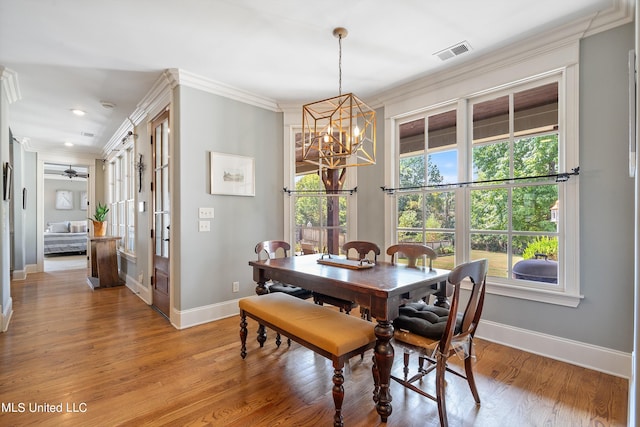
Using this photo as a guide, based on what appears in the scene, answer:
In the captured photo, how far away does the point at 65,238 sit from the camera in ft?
27.4

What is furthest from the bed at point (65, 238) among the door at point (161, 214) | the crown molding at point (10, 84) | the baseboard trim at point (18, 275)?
the door at point (161, 214)

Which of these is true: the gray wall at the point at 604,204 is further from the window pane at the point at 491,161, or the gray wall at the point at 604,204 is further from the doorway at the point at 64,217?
the doorway at the point at 64,217

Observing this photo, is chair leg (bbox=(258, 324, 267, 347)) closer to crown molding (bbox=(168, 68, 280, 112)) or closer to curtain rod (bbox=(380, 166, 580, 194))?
curtain rod (bbox=(380, 166, 580, 194))

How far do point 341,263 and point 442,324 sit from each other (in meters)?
0.88

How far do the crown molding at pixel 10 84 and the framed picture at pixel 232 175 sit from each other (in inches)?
80.2

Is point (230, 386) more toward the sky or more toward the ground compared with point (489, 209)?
more toward the ground

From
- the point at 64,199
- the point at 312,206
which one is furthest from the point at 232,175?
the point at 64,199

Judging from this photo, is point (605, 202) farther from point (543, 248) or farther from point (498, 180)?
point (498, 180)

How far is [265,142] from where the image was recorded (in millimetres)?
3787

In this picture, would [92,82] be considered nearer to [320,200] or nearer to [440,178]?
[320,200]

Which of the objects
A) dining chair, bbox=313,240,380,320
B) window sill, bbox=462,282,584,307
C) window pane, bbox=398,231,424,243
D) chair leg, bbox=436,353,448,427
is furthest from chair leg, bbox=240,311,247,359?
window sill, bbox=462,282,584,307

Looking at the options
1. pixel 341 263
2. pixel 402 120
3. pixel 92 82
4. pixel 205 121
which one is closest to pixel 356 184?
pixel 402 120

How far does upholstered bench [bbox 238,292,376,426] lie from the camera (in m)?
1.62

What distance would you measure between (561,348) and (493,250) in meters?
0.88
